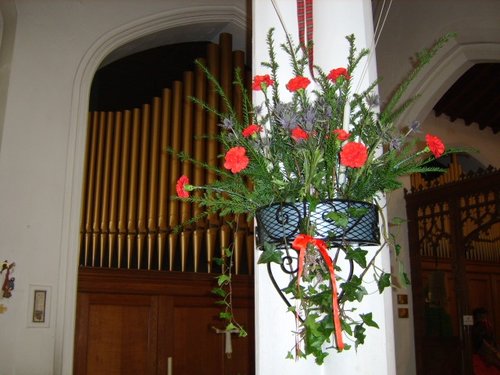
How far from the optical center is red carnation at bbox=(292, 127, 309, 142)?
147cm

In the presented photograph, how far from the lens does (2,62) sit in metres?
4.39

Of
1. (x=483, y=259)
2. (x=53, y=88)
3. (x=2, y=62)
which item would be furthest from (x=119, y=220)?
(x=483, y=259)

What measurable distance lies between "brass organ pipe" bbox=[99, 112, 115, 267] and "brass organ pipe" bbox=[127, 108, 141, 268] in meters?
0.18

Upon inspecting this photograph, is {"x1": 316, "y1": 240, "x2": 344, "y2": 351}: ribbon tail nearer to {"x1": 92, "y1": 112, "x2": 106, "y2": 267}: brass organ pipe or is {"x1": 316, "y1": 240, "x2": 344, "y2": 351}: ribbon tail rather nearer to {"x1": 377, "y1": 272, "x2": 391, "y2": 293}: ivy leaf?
{"x1": 377, "y1": 272, "x2": 391, "y2": 293}: ivy leaf

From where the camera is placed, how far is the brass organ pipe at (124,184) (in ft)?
15.7

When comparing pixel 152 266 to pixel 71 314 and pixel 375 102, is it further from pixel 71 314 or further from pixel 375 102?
pixel 375 102

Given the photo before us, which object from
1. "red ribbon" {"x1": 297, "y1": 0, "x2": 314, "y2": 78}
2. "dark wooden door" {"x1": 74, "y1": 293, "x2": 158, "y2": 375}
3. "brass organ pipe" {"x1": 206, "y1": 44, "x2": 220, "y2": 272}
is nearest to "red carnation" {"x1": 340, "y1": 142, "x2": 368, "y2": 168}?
"red ribbon" {"x1": 297, "y1": 0, "x2": 314, "y2": 78}

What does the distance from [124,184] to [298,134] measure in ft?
12.1

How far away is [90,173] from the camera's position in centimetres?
504

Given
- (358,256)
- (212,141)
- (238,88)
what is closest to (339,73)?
(358,256)

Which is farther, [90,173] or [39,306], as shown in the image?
[90,173]

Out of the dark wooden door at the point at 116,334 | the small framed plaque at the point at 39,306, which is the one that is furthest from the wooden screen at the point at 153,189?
the small framed plaque at the point at 39,306

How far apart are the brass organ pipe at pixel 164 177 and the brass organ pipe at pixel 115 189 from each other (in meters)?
0.36

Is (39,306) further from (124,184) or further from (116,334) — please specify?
(124,184)
